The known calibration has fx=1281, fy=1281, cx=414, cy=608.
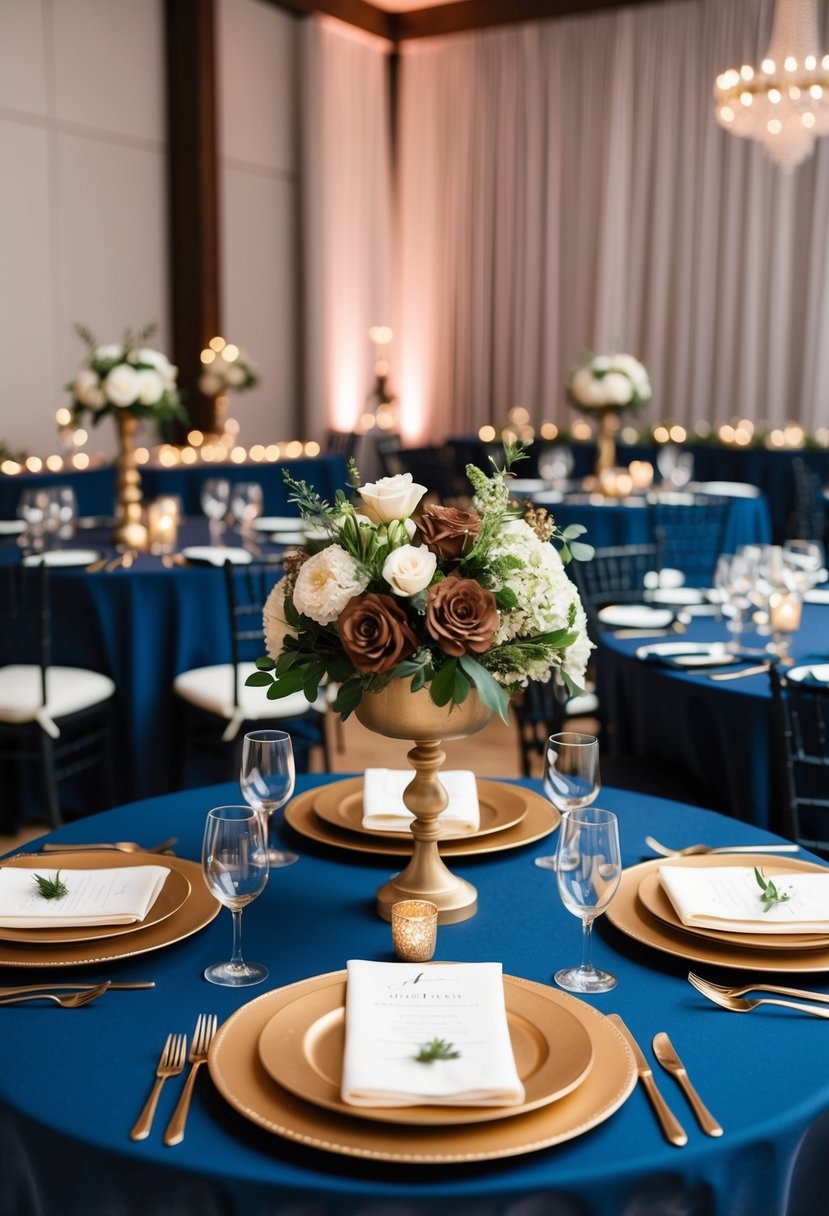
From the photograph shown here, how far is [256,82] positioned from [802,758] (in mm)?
9213

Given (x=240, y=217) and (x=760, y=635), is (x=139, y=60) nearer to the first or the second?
(x=240, y=217)

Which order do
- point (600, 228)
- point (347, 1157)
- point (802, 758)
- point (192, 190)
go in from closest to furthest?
1. point (347, 1157)
2. point (802, 758)
3. point (192, 190)
4. point (600, 228)

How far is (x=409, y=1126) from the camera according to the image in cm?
114

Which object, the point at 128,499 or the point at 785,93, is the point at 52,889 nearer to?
the point at 128,499

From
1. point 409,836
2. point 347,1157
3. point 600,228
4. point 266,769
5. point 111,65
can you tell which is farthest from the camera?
point 600,228

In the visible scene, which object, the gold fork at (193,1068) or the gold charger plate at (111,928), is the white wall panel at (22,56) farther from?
the gold fork at (193,1068)

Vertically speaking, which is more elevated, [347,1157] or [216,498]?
[216,498]

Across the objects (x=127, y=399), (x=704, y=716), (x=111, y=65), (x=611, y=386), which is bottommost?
(x=704, y=716)

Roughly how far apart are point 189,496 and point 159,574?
3.19m

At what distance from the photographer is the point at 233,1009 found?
139 centimetres

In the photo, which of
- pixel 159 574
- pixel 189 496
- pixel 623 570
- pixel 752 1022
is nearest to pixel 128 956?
pixel 752 1022

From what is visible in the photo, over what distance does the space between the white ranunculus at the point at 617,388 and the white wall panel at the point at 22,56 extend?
14.5 ft

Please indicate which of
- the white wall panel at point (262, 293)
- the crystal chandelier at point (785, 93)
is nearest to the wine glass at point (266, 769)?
the crystal chandelier at point (785, 93)

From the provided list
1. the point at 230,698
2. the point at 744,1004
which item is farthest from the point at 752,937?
the point at 230,698
